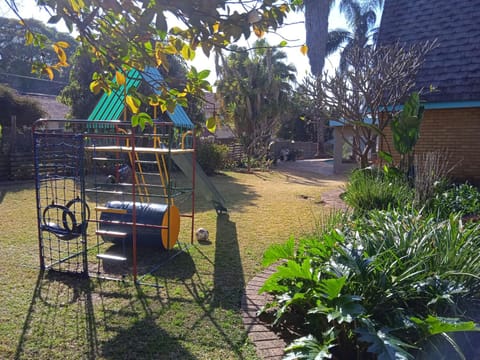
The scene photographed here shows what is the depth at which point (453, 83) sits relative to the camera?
31.7 ft

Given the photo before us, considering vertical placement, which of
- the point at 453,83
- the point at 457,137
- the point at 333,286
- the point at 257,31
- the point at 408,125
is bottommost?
the point at 333,286

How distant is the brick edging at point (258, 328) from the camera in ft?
10.4

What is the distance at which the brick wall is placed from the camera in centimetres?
969

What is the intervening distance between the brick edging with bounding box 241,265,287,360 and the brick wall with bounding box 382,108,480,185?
752 centimetres

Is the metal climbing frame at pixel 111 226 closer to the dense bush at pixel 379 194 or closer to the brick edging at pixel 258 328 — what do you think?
the brick edging at pixel 258 328

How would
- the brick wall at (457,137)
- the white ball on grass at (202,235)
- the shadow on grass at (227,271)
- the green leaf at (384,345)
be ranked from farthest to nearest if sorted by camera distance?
the brick wall at (457,137) < the white ball on grass at (202,235) < the shadow on grass at (227,271) < the green leaf at (384,345)

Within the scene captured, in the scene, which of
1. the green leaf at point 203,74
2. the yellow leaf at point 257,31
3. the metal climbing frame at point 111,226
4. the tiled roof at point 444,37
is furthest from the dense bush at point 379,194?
the green leaf at point 203,74

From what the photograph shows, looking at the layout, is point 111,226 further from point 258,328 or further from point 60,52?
point 60,52

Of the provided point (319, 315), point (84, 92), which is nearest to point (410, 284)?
point (319, 315)

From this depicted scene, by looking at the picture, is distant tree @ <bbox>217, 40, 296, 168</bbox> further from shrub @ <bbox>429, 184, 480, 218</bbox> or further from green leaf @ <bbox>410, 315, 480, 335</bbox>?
green leaf @ <bbox>410, 315, 480, 335</bbox>

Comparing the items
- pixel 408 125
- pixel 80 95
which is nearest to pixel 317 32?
pixel 80 95

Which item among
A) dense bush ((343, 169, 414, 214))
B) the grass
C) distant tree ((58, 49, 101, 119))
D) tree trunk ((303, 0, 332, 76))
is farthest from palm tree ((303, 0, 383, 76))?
the grass

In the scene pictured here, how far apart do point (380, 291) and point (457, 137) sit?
27.2 feet

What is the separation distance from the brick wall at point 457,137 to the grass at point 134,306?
17.1 ft
